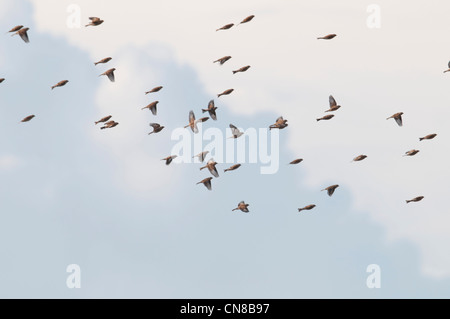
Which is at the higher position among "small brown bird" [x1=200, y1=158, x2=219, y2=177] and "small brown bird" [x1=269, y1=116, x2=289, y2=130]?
"small brown bird" [x1=269, y1=116, x2=289, y2=130]

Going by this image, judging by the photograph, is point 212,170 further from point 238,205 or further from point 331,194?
point 331,194

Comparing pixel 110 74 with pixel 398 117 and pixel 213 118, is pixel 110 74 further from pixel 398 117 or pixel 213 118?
pixel 398 117

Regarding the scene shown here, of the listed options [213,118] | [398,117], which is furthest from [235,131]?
[398,117]

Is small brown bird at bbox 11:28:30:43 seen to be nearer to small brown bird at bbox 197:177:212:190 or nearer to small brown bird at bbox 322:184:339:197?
small brown bird at bbox 197:177:212:190

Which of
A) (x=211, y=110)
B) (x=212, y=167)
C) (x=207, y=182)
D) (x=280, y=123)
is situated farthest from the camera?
(x=211, y=110)

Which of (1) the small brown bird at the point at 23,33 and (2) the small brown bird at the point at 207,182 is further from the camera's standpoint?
(2) the small brown bird at the point at 207,182

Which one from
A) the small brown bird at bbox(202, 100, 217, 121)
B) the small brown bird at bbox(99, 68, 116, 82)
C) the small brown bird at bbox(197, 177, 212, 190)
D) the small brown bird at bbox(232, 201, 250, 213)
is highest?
the small brown bird at bbox(99, 68, 116, 82)

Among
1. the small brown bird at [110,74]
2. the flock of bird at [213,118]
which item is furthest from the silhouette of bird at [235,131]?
the small brown bird at [110,74]

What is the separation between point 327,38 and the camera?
113 meters

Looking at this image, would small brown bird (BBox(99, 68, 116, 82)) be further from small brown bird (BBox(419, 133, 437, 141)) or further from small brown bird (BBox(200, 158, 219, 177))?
small brown bird (BBox(419, 133, 437, 141))

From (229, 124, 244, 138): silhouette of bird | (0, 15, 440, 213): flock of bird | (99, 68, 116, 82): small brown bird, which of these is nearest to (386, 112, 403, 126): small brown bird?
(0, 15, 440, 213): flock of bird

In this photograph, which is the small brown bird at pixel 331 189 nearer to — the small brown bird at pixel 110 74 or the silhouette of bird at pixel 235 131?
the silhouette of bird at pixel 235 131

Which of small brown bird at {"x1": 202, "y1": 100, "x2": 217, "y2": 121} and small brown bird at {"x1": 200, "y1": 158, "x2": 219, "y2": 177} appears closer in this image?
small brown bird at {"x1": 200, "y1": 158, "x2": 219, "y2": 177}

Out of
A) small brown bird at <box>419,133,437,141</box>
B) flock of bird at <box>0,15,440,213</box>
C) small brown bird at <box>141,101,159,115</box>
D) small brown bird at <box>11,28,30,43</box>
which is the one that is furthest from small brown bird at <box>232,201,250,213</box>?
small brown bird at <box>11,28,30,43</box>
